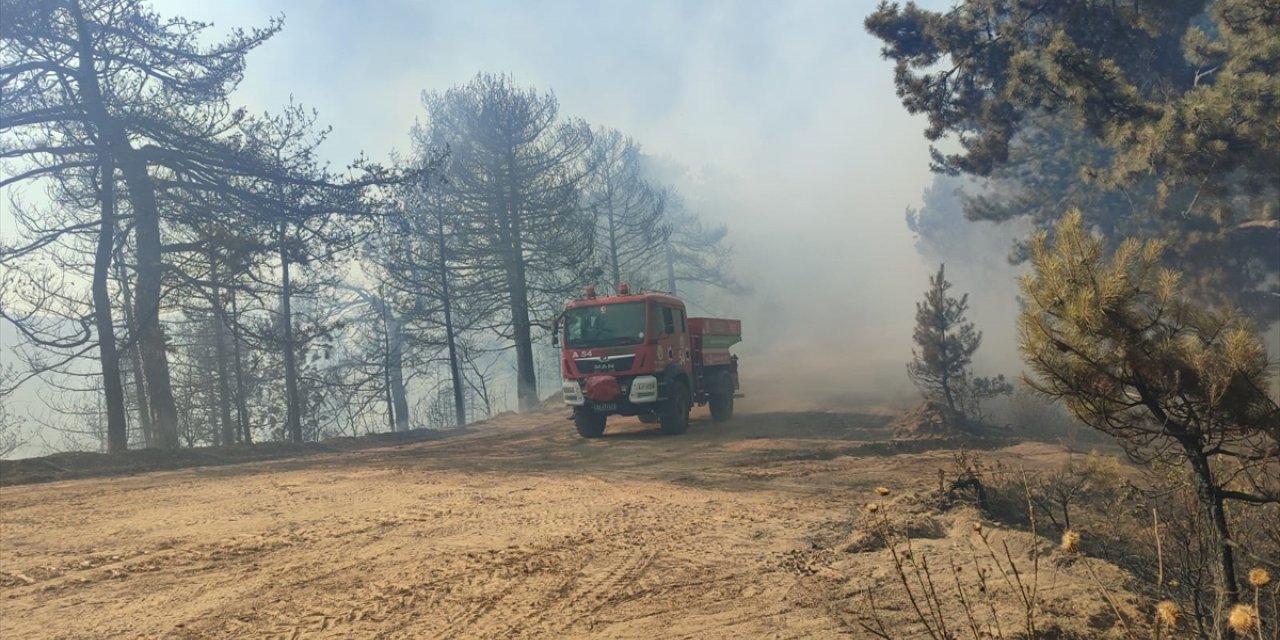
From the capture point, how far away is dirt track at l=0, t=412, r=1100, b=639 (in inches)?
206

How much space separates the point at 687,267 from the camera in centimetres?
5328

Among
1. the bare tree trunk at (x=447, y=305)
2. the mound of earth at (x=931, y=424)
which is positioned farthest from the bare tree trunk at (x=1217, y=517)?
the bare tree trunk at (x=447, y=305)

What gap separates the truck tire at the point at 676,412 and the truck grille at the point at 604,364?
1160 mm

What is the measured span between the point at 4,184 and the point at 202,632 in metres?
15.8

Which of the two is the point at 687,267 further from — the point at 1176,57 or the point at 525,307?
the point at 1176,57

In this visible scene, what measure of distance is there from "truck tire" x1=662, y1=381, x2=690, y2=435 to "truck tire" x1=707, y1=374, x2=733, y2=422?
2.59 m

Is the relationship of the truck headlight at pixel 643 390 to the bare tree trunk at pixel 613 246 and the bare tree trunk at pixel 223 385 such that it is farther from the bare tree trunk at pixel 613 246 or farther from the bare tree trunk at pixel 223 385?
the bare tree trunk at pixel 613 246

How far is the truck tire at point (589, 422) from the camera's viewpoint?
16.7 m

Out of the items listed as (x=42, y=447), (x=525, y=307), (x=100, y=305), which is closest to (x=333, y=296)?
(x=525, y=307)

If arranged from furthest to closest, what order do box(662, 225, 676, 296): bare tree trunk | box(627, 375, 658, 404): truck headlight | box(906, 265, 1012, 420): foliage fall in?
box(662, 225, 676, 296): bare tree trunk
box(906, 265, 1012, 420): foliage
box(627, 375, 658, 404): truck headlight

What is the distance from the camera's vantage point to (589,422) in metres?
16.8

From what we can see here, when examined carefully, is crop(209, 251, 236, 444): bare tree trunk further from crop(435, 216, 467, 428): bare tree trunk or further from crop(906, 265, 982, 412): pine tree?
crop(906, 265, 982, 412): pine tree

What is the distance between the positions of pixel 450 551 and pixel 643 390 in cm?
887

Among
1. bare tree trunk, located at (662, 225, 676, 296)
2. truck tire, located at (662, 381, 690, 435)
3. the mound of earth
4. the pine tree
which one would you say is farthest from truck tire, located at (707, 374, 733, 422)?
bare tree trunk, located at (662, 225, 676, 296)
